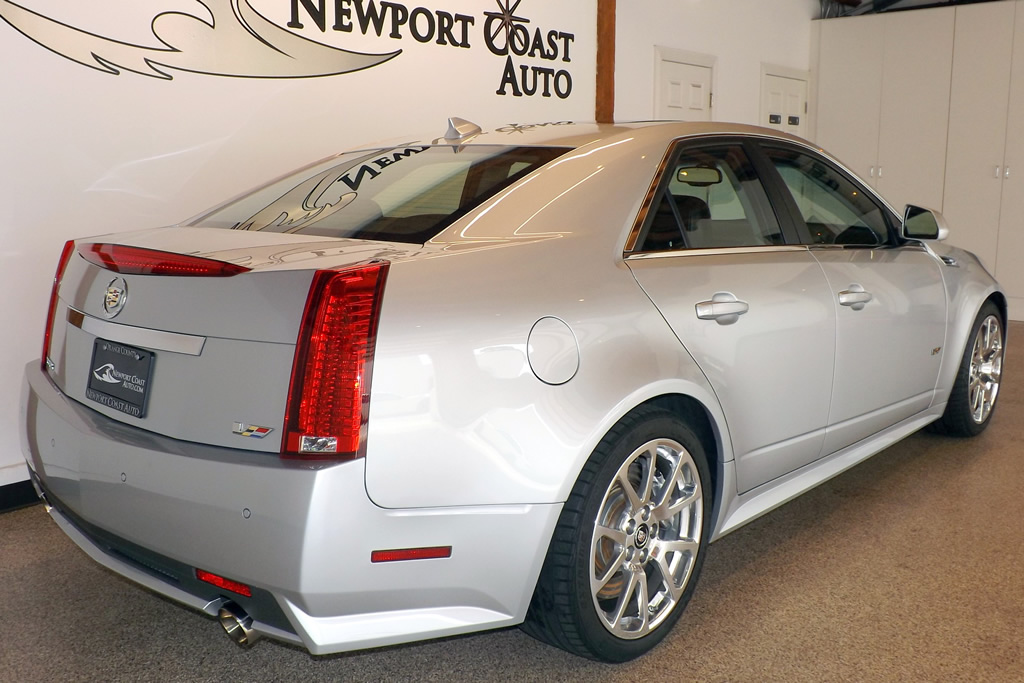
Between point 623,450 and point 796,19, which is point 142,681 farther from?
point 796,19

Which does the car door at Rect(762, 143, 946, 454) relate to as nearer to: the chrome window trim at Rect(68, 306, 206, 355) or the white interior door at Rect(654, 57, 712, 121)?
the chrome window trim at Rect(68, 306, 206, 355)

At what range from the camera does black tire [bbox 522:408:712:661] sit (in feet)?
5.79

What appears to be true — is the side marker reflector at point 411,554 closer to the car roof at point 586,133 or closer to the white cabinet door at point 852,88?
the car roof at point 586,133

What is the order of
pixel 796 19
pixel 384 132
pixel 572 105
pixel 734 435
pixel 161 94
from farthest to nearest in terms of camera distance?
pixel 796 19
pixel 572 105
pixel 384 132
pixel 161 94
pixel 734 435

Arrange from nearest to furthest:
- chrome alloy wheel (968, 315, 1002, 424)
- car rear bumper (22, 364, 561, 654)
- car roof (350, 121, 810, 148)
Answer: car rear bumper (22, 364, 561, 654) → car roof (350, 121, 810, 148) → chrome alloy wheel (968, 315, 1002, 424)

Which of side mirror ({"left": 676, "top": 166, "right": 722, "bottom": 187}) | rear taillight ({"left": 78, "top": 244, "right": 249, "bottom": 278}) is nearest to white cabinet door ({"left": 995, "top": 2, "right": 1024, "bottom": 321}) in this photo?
side mirror ({"left": 676, "top": 166, "right": 722, "bottom": 187})

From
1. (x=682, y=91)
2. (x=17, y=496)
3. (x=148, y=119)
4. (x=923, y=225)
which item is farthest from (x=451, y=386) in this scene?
(x=682, y=91)

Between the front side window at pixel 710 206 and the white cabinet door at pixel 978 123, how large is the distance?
588 centimetres

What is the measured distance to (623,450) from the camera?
71.4 inches

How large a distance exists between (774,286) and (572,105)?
339cm

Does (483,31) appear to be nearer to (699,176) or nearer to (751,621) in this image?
(699,176)

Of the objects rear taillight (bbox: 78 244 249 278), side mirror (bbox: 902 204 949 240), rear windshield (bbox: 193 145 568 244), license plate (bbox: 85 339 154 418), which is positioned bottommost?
license plate (bbox: 85 339 154 418)

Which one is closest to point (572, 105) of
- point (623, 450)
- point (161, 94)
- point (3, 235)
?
point (161, 94)

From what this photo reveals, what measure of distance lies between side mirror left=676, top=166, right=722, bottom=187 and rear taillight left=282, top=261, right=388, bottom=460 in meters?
1.04
